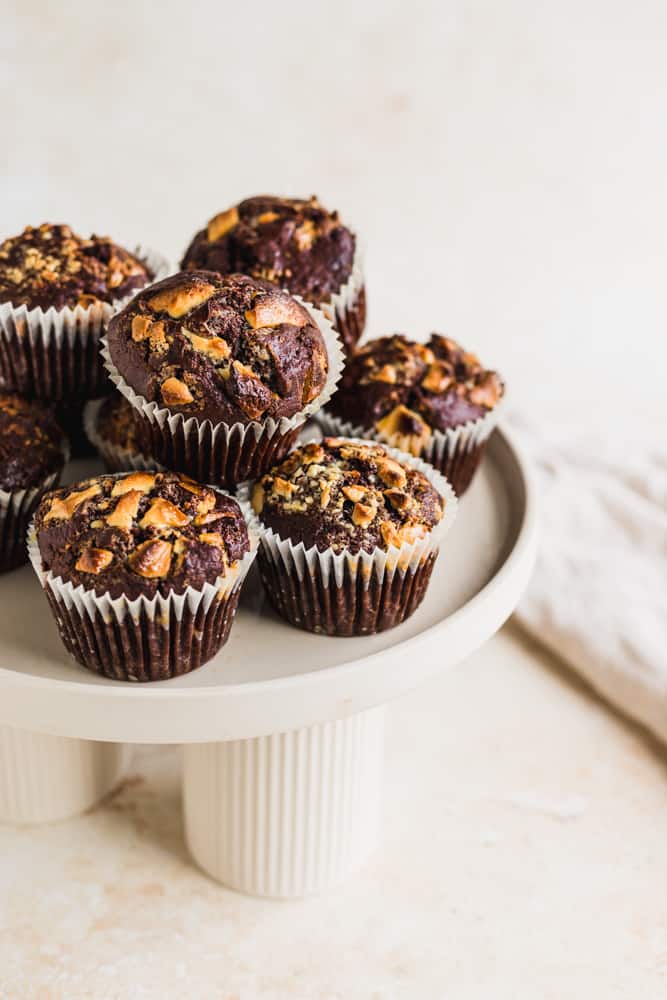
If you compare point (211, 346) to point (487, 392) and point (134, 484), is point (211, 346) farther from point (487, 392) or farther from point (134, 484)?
point (487, 392)

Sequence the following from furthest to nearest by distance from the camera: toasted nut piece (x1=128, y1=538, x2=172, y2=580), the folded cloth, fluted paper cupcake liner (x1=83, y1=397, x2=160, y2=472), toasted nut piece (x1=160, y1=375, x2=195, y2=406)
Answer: the folded cloth
fluted paper cupcake liner (x1=83, y1=397, x2=160, y2=472)
toasted nut piece (x1=160, y1=375, x2=195, y2=406)
toasted nut piece (x1=128, y1=538, x2=172, y2=580)

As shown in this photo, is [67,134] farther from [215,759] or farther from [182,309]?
[215,759]

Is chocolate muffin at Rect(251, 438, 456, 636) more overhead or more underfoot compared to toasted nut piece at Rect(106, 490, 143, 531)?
more underfoot

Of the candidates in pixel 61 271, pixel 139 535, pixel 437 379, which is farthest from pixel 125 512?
pixel 437 379

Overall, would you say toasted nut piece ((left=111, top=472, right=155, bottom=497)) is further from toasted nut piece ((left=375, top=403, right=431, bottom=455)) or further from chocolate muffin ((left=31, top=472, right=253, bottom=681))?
toasted nut piece ((left=375, top=403, right=431, bottom=455))

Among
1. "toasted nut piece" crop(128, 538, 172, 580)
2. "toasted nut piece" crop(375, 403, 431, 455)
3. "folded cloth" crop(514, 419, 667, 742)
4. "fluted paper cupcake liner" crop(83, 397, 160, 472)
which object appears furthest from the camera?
"folded cloth" crop(514, 419, 667, 742)

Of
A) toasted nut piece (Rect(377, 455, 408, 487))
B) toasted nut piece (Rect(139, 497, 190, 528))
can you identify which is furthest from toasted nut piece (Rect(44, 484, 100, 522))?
toasted nut piece (Rect(377, 455, 408, 487))
